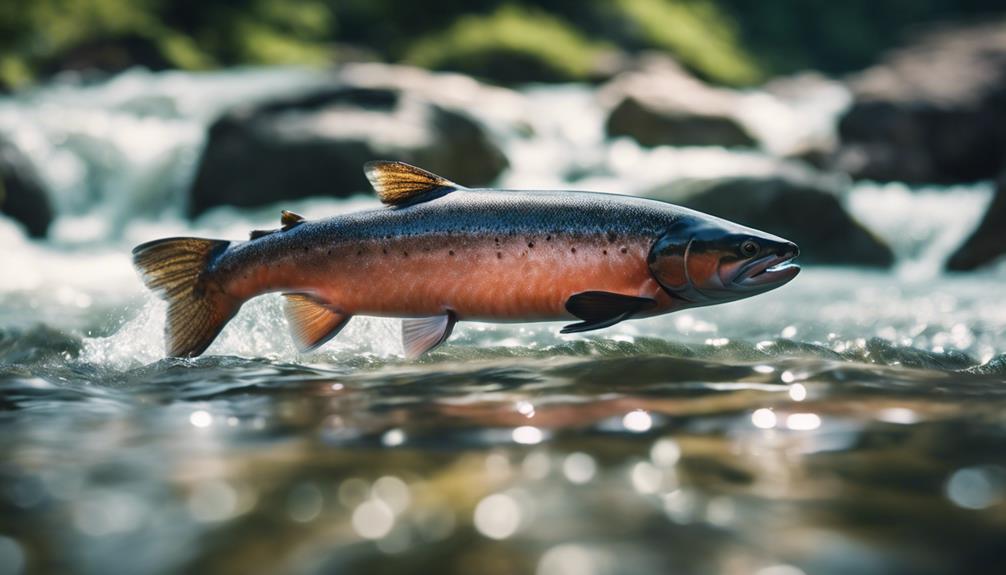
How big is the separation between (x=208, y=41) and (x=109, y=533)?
2354 centimetres

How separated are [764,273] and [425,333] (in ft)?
3.84

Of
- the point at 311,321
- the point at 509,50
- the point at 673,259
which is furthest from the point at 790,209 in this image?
the point at 509,50

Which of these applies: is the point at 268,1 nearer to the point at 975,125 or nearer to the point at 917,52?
the point at 917,52

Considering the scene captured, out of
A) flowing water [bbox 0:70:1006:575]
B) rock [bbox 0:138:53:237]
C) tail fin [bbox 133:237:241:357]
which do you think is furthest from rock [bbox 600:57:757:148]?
tail fin [bbox 133:237:241:357]

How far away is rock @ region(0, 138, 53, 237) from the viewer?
11266mm

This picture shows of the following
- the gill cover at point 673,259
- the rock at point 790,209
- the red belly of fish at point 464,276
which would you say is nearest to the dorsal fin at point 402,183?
the red belly of fish at point 464,276

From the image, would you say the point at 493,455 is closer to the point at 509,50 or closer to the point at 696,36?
the point at 509,50

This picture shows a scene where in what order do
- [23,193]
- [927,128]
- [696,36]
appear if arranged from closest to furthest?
1. [23,193]
2. [927,128]
3. [696,36]

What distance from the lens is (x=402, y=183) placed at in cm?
351

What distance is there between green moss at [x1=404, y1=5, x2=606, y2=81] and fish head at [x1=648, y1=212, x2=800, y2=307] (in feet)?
57.8

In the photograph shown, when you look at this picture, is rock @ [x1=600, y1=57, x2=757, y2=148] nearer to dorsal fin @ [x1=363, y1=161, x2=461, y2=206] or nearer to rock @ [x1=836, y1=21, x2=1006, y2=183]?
rock @ [x1=836, y1=21, x2=1006, y2=183]

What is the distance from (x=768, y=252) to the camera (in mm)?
3252

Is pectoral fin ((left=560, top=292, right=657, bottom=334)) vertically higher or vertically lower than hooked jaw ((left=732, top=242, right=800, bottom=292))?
lower

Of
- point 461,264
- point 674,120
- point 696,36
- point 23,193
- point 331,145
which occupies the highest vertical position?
point 696,36
